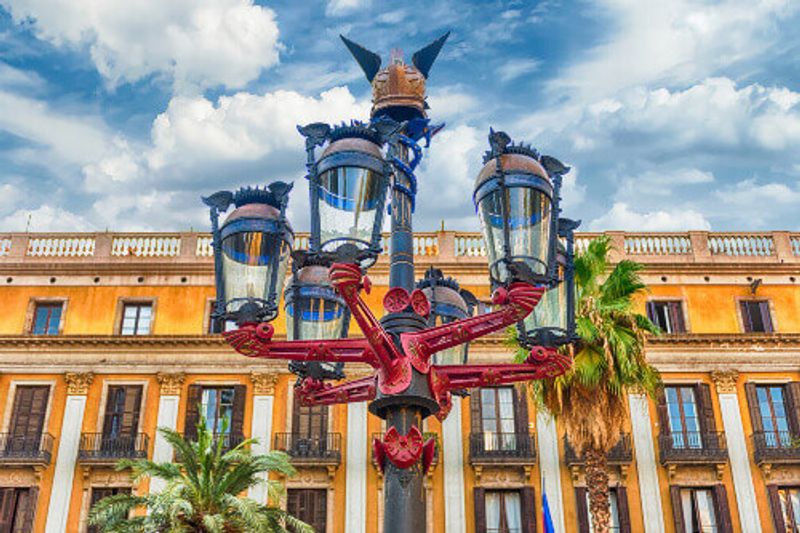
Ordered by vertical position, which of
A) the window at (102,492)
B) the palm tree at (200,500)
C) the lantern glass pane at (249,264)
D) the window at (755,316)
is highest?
the window at (755,316)

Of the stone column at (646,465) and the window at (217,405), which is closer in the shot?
the stone column at (646,465)

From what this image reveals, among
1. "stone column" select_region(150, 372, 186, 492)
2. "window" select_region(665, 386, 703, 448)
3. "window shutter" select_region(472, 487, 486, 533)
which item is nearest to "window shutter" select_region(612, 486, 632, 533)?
"window" select_region(665, 386, 703, 448)

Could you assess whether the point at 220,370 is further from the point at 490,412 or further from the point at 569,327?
the point at 569,327

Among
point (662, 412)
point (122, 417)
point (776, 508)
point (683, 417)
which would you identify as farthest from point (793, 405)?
point (122, 417)

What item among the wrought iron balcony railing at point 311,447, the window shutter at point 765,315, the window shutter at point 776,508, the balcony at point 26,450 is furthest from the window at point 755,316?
the balcony at point 26,450

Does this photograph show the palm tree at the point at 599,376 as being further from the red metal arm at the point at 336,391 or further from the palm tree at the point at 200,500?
the red metal arm at the point at 336,391

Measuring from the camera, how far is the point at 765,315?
100 ft

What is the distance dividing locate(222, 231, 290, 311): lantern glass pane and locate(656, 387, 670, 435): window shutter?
23.5 m

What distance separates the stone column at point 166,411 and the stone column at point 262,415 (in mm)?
2516

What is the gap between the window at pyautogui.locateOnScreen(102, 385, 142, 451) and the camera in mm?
28516

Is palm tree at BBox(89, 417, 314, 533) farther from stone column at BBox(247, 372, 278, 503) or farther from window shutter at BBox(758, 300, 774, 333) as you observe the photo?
window shutter at BBox(758, 300, 774, 333)

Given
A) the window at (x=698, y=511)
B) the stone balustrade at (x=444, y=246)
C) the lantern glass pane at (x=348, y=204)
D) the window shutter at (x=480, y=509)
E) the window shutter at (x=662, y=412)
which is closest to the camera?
the lantern glass pane at (x=348, y=204)

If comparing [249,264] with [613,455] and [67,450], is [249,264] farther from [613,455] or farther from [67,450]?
[67,450]

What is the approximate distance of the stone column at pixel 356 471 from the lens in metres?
27.6
